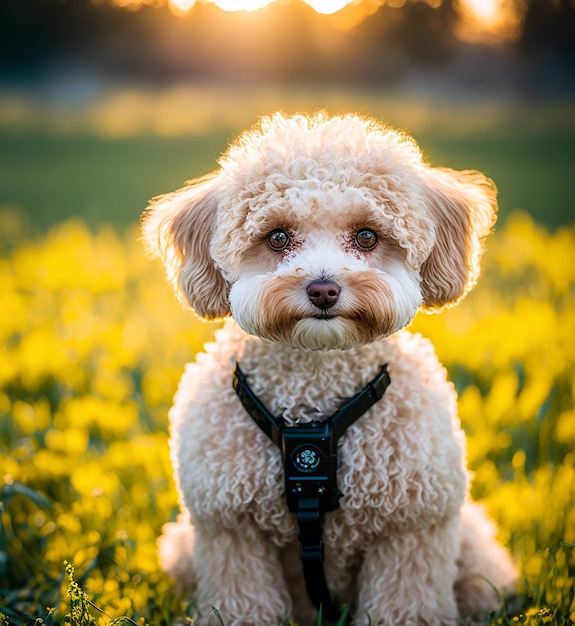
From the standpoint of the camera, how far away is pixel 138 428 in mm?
3963

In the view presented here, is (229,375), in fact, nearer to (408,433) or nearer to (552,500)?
(408,433)

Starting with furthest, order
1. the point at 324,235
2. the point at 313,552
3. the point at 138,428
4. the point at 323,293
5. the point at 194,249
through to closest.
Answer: the point at 138,428 → the point at 194,249 → the point at 313,552 → the point at 324,235 → the point at 323,293

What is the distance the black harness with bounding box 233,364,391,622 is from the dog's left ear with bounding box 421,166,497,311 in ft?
1.09

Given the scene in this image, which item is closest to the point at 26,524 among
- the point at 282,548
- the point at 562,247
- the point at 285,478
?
the point at 282,548

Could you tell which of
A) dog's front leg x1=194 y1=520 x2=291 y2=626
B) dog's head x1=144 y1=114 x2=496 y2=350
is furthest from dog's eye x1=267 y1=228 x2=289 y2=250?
dog's front leg x1=194 y1=520 x2=291 y2=626

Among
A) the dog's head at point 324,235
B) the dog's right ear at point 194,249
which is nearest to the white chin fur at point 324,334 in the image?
the dog's head at point 324,235

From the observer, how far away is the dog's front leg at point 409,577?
8.48 ft

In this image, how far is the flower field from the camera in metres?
2.87

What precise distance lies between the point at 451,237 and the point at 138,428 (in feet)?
6.96

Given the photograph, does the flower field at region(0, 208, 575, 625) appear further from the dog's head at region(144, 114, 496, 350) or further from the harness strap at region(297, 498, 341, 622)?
the dog's head at region(144, 114, 496, 350)

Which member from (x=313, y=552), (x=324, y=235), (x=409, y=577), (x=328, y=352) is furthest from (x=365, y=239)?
→ (x=409, y=577)

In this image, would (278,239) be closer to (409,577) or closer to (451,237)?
(451,237)

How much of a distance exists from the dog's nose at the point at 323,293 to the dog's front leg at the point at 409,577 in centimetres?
93

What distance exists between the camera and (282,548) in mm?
2783
